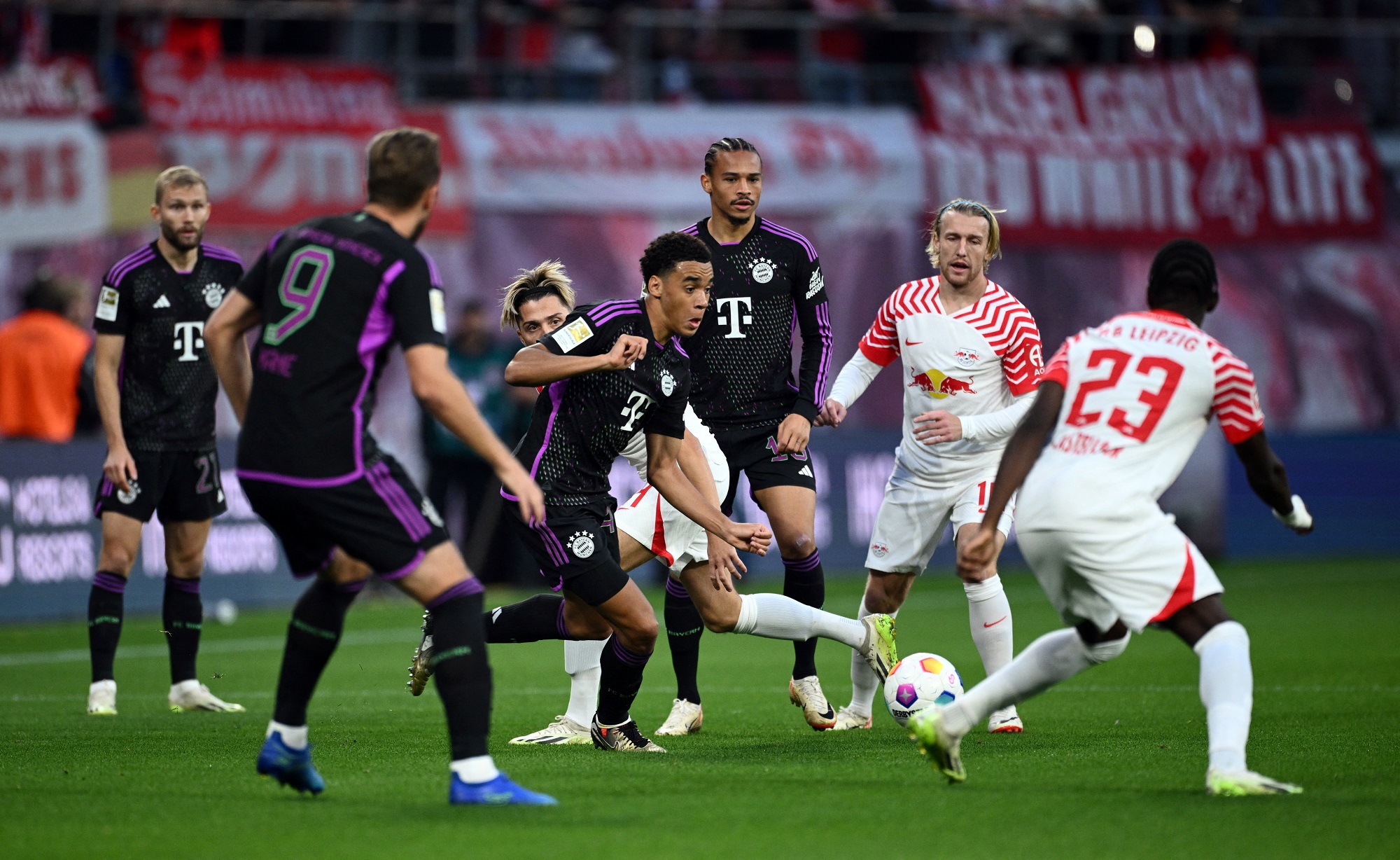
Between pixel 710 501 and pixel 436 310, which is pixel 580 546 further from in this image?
pixel 436 310

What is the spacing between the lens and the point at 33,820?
530 centimetres

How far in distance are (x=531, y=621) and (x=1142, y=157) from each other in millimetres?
15765

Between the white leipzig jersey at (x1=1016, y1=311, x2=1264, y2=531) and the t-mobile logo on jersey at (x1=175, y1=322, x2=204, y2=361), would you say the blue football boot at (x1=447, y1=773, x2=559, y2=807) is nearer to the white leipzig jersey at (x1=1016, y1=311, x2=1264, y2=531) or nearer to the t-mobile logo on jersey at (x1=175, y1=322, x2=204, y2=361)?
the white leipzig jersey at (x1=1016, y1=311, x2=1264, y2=531)

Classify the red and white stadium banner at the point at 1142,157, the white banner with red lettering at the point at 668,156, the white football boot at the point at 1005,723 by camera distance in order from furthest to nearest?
the red and white stadium banner at the point at 1142,157 < the white banner with red lettering at the point at 668,156 < the white football boot at the point at 1005,723

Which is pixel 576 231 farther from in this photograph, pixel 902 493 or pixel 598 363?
pixel 598 363

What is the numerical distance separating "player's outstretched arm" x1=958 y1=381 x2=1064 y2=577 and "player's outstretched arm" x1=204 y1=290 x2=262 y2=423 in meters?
2.35

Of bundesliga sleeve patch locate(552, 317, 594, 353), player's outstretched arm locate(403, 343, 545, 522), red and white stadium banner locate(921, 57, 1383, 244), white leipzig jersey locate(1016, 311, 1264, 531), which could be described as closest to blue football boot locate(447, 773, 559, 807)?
player's outstretched arm locate(403, 343, 545, 522)

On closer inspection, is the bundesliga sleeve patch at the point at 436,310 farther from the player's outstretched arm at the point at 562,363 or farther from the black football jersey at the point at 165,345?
the black football jersey at the point at 165,345

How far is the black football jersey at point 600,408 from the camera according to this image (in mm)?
6742

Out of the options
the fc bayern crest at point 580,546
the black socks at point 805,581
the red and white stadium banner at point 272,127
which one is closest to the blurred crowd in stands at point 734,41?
the red and white stadium banner at point 272,127

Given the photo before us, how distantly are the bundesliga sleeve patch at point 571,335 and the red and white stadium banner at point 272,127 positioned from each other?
10.8 m

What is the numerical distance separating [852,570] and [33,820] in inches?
495

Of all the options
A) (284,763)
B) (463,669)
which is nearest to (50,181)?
(284,763)

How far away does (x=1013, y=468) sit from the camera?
550 cm
